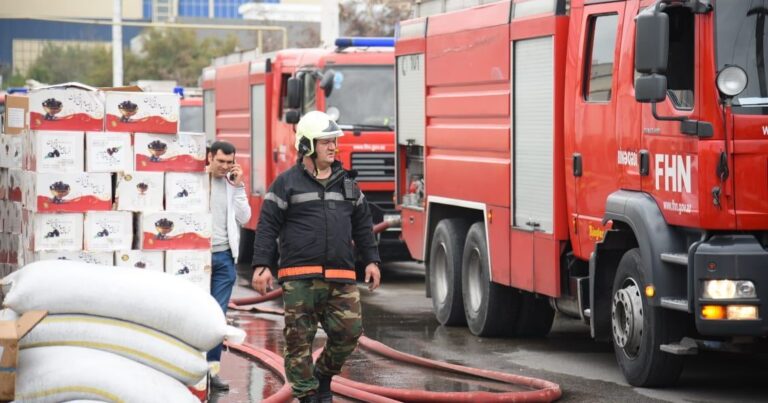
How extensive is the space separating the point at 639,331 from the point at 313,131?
8.60ft

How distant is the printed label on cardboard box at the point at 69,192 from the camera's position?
9383 millimetres

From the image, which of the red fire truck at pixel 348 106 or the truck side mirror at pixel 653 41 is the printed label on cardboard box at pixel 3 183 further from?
the red fire truck at pixel 348 106

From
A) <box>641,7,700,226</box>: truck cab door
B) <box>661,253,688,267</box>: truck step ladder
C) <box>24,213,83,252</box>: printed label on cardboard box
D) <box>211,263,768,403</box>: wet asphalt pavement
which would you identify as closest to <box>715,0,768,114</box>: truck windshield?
<box>641,7,700,226</box>: truck cab door

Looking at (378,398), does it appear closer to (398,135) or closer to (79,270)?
(79,270)

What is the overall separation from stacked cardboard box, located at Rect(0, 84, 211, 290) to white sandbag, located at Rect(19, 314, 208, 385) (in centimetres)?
177

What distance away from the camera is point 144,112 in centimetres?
966

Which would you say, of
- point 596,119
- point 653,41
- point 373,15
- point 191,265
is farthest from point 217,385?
point 373,15

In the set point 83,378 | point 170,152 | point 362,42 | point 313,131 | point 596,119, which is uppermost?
point 362,42

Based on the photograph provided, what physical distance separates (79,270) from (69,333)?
450 mm

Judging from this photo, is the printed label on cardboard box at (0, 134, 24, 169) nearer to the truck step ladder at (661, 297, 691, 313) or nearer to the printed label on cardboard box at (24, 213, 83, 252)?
the printed label on cardboard box at (24, 213, 83, 252)

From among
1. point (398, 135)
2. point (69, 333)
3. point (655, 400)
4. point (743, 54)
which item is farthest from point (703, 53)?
point (398, 135)

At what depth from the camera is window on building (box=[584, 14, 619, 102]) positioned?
11.0 m

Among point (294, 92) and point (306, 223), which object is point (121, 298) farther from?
point (294, 92)

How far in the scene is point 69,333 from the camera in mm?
7574
